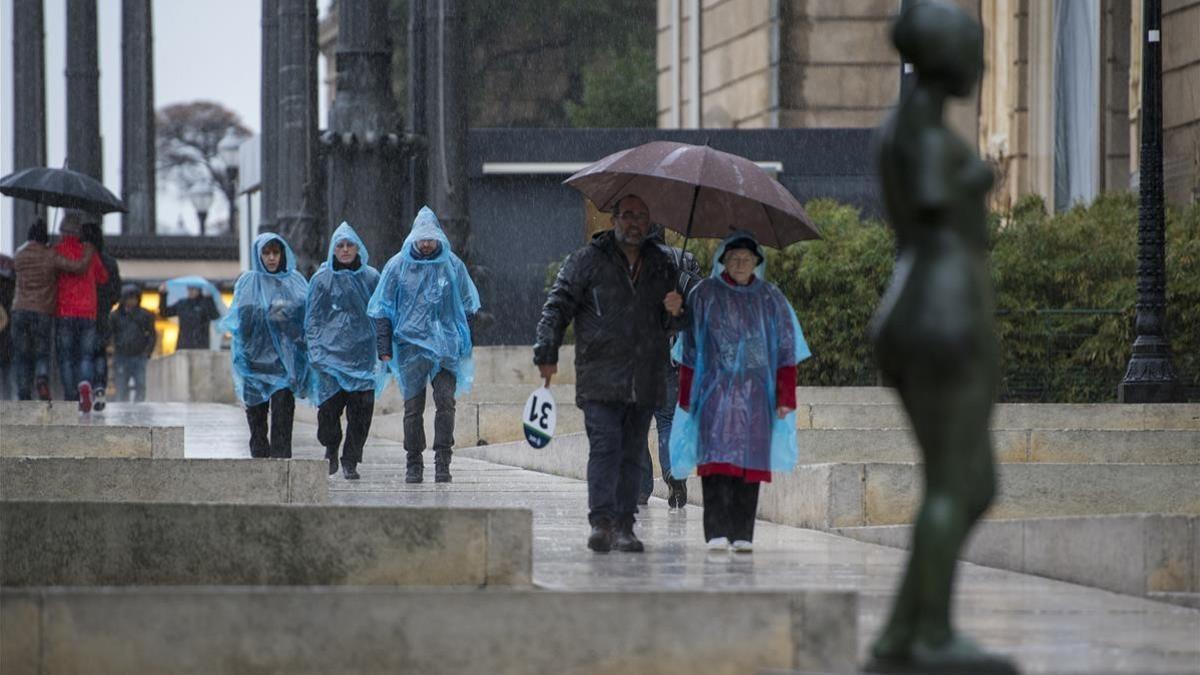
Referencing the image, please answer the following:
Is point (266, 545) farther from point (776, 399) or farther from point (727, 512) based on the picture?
point (776, 399)

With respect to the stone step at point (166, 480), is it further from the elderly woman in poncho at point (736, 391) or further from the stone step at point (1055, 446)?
the stone step at point (1055, 446)

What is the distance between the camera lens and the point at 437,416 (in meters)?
16.3

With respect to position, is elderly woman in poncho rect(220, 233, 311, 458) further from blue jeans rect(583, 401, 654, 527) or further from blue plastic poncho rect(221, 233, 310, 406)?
blue jeans rect(583, 401, 654, 527)

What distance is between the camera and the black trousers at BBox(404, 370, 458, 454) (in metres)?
16.0

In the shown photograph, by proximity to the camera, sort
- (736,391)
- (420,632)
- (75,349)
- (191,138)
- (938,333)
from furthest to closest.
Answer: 1. (191,138)
2. (75,349)
3. (736,391)
4. (420,632)
5. (938,333)

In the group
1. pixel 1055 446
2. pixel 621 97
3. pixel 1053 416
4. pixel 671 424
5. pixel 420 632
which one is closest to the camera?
pixel 420 632

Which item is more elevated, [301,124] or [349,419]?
[301,124]

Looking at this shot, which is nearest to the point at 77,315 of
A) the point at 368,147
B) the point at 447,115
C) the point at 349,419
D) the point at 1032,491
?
the point at 368,147

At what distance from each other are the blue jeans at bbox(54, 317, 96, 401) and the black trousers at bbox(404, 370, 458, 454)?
7.88m

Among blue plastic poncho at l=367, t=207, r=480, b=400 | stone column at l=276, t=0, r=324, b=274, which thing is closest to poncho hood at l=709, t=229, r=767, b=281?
blue plastic poncho at l=367, t=207, r=480, b=400

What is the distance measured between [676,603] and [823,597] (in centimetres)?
45

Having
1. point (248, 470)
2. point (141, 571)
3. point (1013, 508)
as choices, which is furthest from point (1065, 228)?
point (141, 571)

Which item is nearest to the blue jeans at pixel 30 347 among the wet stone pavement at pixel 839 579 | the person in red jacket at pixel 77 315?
the person in red jacket at pixel 77 315

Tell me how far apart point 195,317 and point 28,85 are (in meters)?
5.33
